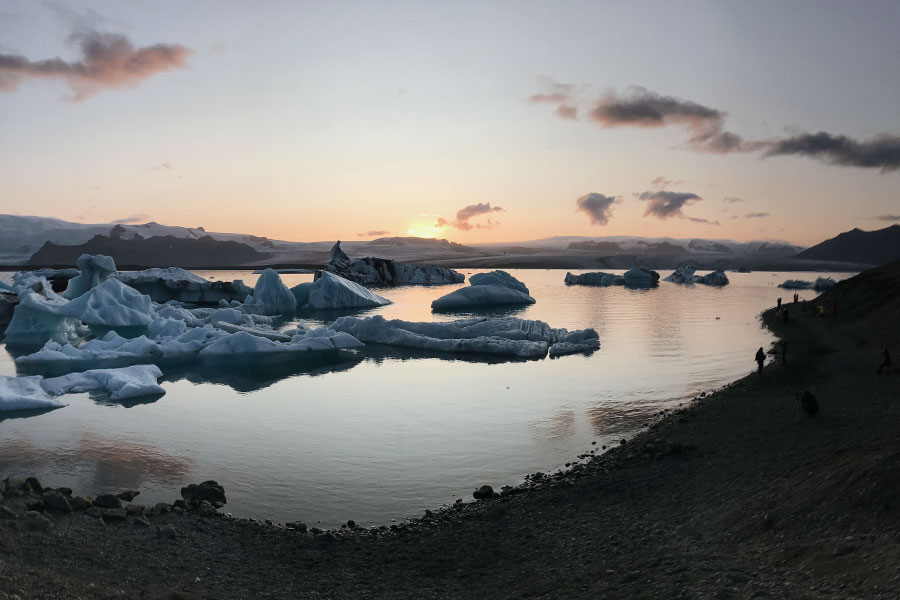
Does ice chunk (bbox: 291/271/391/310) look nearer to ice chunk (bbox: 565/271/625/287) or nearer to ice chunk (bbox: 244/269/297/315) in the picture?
ice chunk (bbox: 244/269/297/315)

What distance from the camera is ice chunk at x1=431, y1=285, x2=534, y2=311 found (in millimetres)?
47531

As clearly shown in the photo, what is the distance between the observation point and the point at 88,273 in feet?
140

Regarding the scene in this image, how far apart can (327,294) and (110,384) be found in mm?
31119

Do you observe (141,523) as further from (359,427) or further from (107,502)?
(359,427)

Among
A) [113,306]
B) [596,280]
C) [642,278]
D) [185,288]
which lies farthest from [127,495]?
[596,280]

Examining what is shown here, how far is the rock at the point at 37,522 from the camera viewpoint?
7891 mm

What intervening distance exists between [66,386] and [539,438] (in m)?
14.4

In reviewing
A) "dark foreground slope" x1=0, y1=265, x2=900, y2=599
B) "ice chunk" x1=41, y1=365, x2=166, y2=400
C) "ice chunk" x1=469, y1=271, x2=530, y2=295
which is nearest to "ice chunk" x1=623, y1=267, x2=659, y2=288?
"ice chunk" x1=469, y1=271, x2=530, y2=295

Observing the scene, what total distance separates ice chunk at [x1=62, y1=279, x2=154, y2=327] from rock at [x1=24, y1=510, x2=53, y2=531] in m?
29.3

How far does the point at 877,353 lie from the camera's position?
63.0 feet

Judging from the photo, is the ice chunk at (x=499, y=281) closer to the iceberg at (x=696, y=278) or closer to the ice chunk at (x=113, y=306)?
the ice chunk at (x=113, y=306)

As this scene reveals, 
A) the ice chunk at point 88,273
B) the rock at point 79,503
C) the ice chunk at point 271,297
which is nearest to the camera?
the rock at point 79,503

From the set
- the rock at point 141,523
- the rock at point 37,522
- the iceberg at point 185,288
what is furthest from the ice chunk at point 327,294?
the rock at point 37,522

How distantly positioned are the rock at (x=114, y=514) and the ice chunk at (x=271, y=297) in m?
37.6
